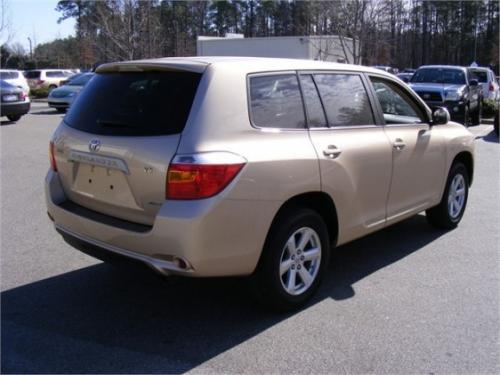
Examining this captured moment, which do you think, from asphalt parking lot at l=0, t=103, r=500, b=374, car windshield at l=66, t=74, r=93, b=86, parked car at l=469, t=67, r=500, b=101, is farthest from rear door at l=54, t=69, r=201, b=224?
parked car at l=469, t=67, r=500, b=101

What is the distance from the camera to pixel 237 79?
12.1 ft

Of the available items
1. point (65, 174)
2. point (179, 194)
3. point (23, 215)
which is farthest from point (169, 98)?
point (23, 215)

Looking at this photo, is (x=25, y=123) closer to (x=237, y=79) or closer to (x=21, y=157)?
(x=21, y=157)

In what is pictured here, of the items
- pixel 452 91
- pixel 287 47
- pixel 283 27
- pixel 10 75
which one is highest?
pixel 283 27

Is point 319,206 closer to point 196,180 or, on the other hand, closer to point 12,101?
point 196,180

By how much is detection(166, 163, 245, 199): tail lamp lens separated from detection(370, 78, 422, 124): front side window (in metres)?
2.24

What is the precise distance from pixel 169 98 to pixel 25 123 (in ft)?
53.6

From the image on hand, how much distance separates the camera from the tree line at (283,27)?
20875mm

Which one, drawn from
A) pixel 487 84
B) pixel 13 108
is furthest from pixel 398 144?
pixel 487 84

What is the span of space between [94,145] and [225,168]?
1.01m

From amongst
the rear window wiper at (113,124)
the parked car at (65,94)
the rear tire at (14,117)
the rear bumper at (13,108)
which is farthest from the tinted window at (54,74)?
the rear window wiper at (113,124)

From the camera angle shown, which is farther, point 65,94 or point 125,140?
point 65,94

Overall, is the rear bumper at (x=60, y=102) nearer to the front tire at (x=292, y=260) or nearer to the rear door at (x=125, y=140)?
the rear door at (x=125, y=140)

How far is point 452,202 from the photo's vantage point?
6090mm
